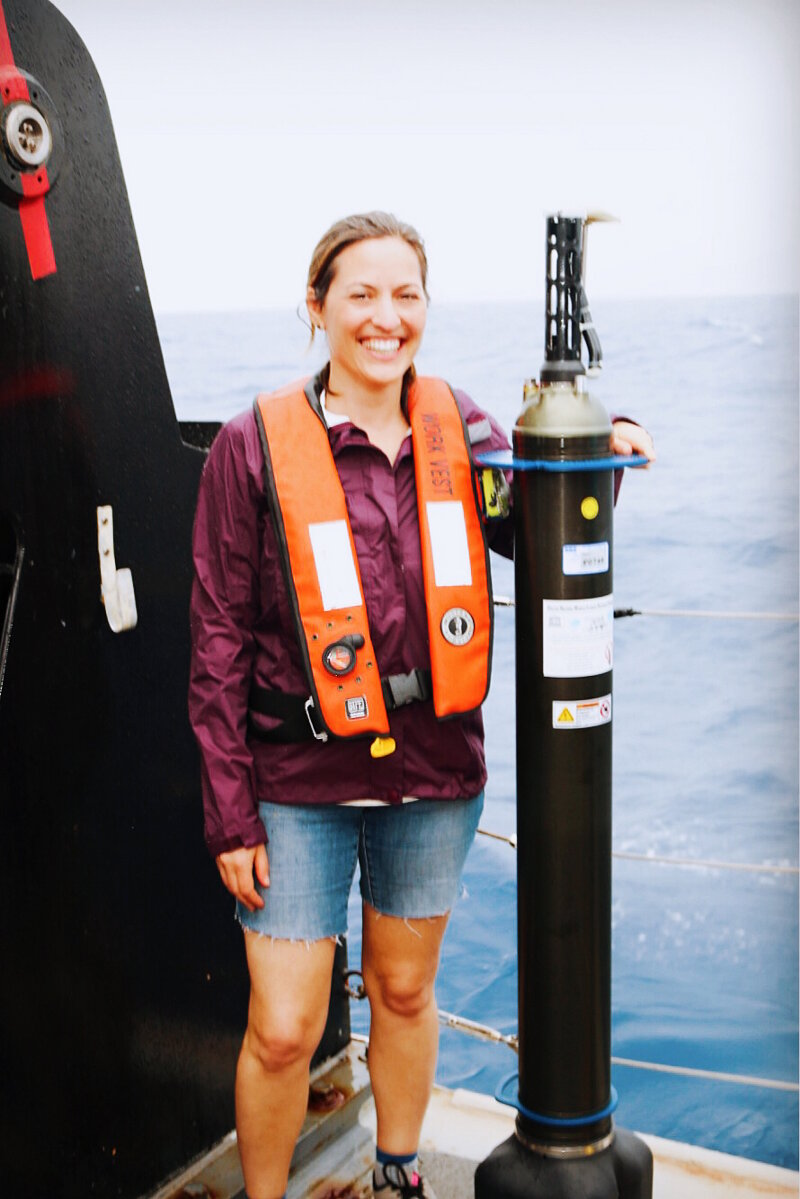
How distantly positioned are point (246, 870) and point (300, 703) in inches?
9.3

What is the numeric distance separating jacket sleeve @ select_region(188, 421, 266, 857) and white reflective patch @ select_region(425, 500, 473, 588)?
0.77 ft

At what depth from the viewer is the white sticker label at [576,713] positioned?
1637mm

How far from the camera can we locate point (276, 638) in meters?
1.72

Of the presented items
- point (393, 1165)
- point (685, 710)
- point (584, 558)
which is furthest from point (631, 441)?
point (685, 710)

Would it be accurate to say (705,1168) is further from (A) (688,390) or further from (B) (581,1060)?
(A) (688,390)

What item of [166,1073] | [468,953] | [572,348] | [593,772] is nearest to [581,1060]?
[593,772]

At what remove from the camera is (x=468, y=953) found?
11531mm

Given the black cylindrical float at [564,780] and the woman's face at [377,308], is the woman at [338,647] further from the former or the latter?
the black cylindrical float at [564,780]

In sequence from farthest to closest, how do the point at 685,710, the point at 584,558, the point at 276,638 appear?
the point at 685,710
the point at 276,638
the point at 584,558

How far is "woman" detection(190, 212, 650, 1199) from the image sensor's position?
165cm

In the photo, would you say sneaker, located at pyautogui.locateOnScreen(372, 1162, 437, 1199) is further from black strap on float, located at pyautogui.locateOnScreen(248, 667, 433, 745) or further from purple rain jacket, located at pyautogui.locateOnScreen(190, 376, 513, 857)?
black strap on float, located at pyautogui.locateOnScreen(248, 667, 433, 745)

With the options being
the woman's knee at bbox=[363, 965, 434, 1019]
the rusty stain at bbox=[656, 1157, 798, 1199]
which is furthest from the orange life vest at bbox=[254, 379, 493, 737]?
the rusty stain at bbox=[656, 1157, 798, 1199]

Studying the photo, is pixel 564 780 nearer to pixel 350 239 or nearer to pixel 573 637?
pixel 573 637

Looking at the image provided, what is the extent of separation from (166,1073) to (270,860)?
23.9 inches
